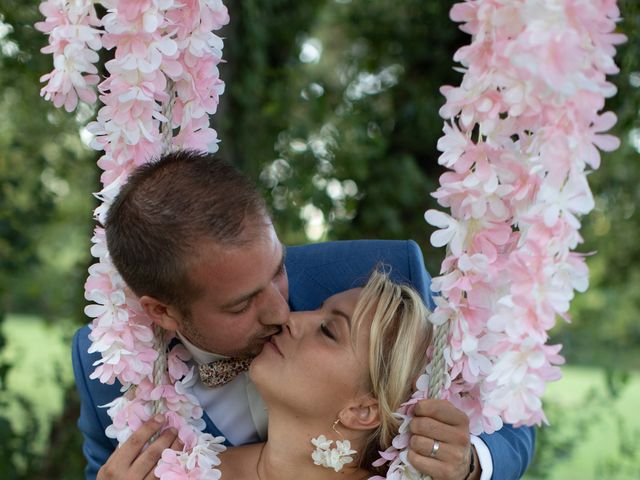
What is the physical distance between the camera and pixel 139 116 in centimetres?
225

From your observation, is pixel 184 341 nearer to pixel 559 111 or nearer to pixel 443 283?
pixel 443 283

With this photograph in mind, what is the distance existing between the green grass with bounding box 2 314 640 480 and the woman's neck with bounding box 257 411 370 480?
7.36 feet

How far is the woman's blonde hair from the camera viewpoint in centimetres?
227

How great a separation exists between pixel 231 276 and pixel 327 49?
13.5 ft

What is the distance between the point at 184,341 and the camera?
2463mm

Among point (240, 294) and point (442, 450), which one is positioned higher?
point (240, 294)

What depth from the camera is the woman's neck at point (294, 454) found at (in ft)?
7.63

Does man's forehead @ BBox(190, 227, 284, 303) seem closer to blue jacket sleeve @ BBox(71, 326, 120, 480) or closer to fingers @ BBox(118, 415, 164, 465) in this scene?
fingers @ BBox(118, 415, 164, 465)

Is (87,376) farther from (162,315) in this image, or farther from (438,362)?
(438,362)

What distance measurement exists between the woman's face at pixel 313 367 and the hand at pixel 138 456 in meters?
0.28

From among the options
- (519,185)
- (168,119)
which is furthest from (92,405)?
(519,185)

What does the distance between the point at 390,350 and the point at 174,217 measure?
641 millimetres

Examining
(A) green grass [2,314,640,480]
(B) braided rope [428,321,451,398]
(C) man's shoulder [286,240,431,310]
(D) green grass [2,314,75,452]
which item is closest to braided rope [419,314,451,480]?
(B) braided rope [428,321,451,398]

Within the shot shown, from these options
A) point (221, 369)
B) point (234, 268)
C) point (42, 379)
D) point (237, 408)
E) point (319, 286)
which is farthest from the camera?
point (42, 379)
